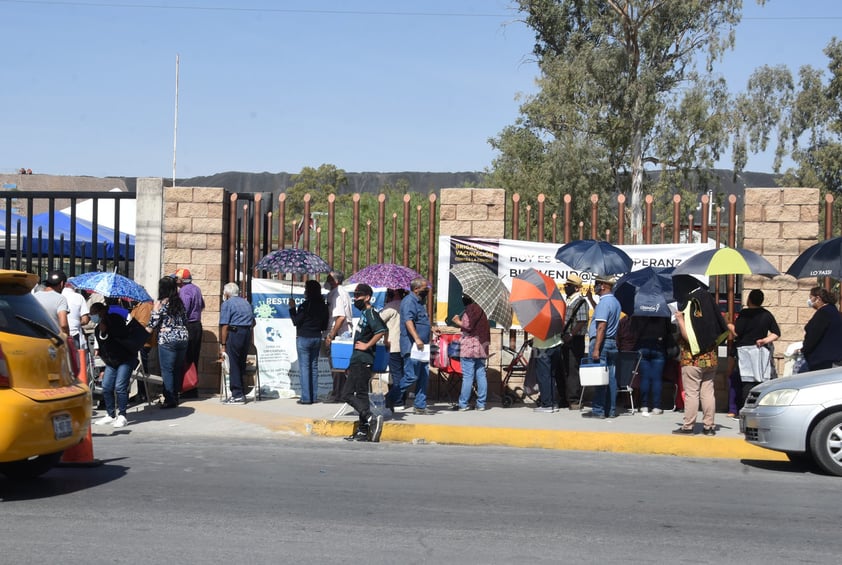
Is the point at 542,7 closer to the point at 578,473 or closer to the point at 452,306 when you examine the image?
the point at 452,306

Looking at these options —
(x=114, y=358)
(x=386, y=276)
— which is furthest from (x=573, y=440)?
(x=114, y=358)

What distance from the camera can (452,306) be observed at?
14.6 metres

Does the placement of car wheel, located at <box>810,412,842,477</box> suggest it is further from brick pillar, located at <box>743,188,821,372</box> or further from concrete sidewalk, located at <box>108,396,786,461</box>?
brick pillar, located at <box>743,188,821,372</box>

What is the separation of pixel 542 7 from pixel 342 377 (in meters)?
33.4

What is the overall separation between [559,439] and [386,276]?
345cm

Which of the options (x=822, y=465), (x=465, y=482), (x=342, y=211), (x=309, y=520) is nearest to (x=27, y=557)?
(x=309, y=520)

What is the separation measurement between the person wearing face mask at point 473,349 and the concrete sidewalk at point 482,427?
0.29m

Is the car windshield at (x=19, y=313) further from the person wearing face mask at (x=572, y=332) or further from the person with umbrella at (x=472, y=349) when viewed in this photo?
the person wearing face mask at (x=572, y=332)

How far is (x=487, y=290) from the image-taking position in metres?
13.4

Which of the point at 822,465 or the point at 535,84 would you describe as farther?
the point at 535,84

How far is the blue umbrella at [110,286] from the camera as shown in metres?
12.5

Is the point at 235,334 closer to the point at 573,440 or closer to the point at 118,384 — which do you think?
the point at 118,384

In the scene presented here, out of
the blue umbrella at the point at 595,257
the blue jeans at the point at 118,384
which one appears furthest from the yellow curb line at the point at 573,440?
the blue jeans at the point at 118,384

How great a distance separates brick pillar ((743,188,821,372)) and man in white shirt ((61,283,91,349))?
9.13 meters
